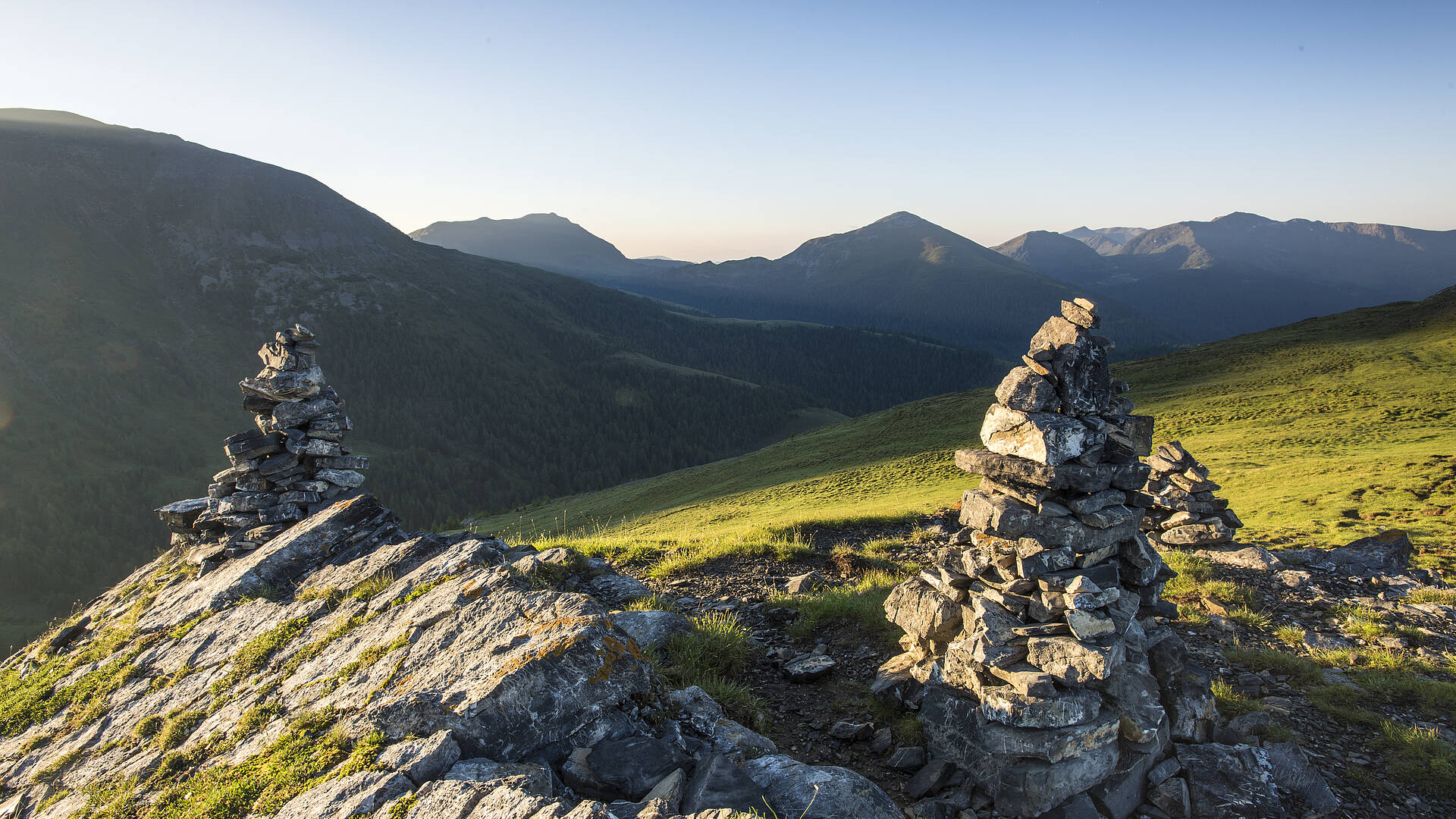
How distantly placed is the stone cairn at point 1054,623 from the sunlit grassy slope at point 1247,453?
1228 cm

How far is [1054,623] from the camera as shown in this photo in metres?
8.23

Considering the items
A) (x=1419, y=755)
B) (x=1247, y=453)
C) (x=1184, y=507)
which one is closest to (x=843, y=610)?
(x=1419, y=755)

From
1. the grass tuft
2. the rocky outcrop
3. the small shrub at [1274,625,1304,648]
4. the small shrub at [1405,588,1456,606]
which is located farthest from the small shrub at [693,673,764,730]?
the small shrub at [1405,588,1456,606]

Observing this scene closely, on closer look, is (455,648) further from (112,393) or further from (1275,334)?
(112,393)

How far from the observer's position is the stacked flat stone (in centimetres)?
1783

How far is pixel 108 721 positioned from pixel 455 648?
609 cm

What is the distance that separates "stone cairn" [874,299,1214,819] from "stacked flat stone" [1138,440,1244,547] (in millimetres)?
10574

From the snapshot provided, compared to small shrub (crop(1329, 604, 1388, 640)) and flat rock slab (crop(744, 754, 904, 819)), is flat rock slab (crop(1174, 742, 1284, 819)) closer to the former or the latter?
flat rock slab (crop(744, 754, 904, 819))

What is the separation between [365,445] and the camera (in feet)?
432

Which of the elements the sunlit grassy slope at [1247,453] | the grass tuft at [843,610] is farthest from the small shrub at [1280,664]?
the sunlit grassy slope at [1247,453]

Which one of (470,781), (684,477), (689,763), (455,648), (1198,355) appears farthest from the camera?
(1198,355)

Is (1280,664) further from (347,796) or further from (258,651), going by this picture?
(258,651)

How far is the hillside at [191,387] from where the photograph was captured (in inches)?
3826

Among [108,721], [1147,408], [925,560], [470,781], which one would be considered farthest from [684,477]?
[470,781]
